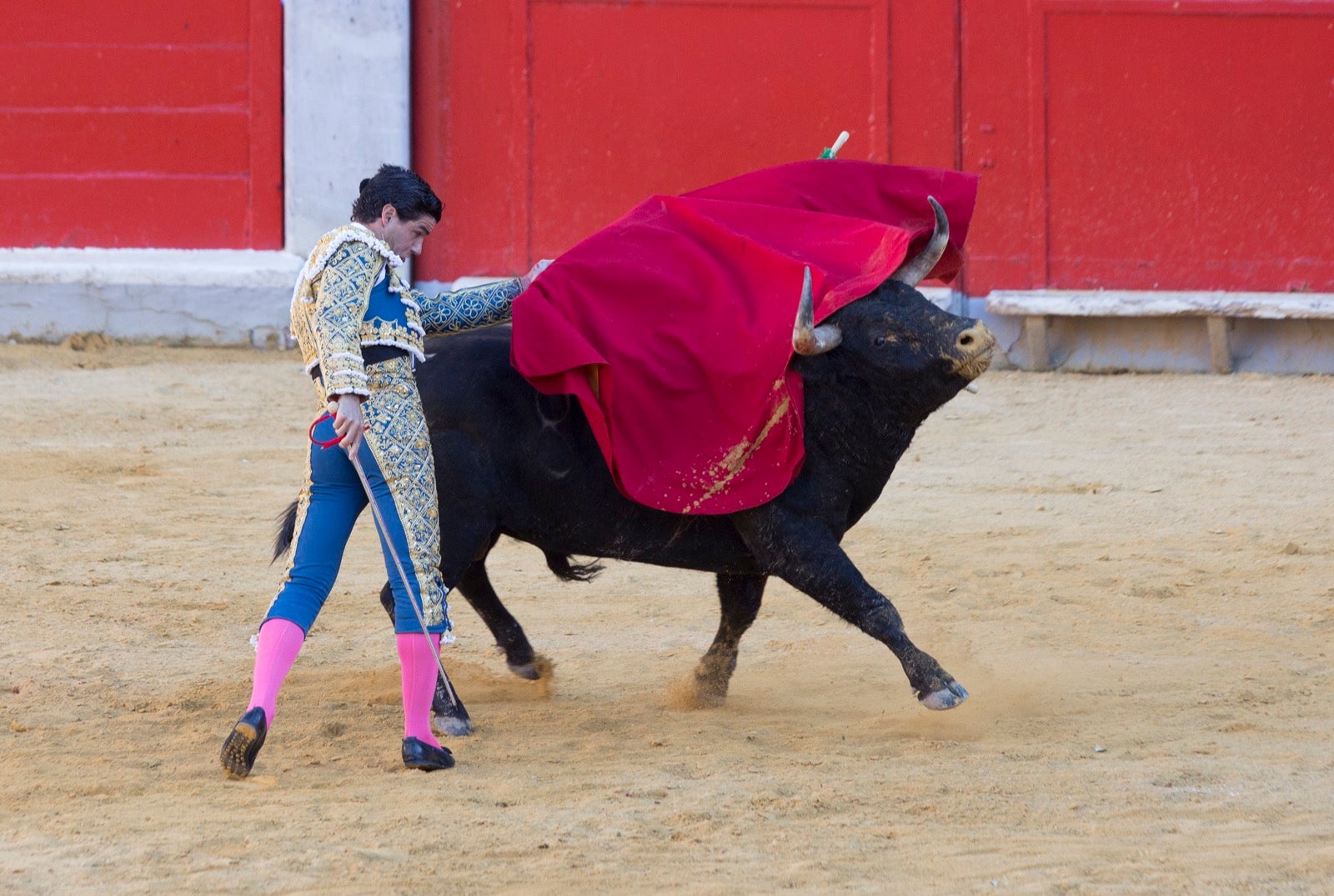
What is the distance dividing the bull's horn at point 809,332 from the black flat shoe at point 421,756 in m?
1.36

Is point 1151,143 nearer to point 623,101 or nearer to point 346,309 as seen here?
point 623,101

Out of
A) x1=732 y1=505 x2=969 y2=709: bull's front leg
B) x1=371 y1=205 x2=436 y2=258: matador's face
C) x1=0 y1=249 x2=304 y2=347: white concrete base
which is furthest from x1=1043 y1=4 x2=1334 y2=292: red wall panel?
x1=371 y1=205 x2=436 y2=258: matador's face

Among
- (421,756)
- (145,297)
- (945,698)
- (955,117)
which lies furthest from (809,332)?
(145,297)

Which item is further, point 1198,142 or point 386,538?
point 1198,142

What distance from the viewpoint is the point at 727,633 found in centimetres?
481

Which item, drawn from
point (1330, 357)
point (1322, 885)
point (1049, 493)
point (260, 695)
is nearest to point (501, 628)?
→ point (260, 695)

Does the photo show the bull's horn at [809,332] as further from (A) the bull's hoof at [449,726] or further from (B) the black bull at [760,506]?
(A) the bull's hoof at [449,726]

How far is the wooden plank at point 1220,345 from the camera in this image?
32.6 ft

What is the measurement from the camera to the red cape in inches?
172

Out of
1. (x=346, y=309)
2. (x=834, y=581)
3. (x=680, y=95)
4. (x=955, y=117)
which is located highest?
(x=680, y=95)

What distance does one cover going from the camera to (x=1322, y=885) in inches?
121

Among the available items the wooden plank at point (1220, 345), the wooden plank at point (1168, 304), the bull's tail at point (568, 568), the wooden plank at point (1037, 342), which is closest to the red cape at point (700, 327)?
the bull's tail at point (568, 568)

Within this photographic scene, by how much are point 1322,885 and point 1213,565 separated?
11.3 ft

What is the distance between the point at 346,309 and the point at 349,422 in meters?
0.27
